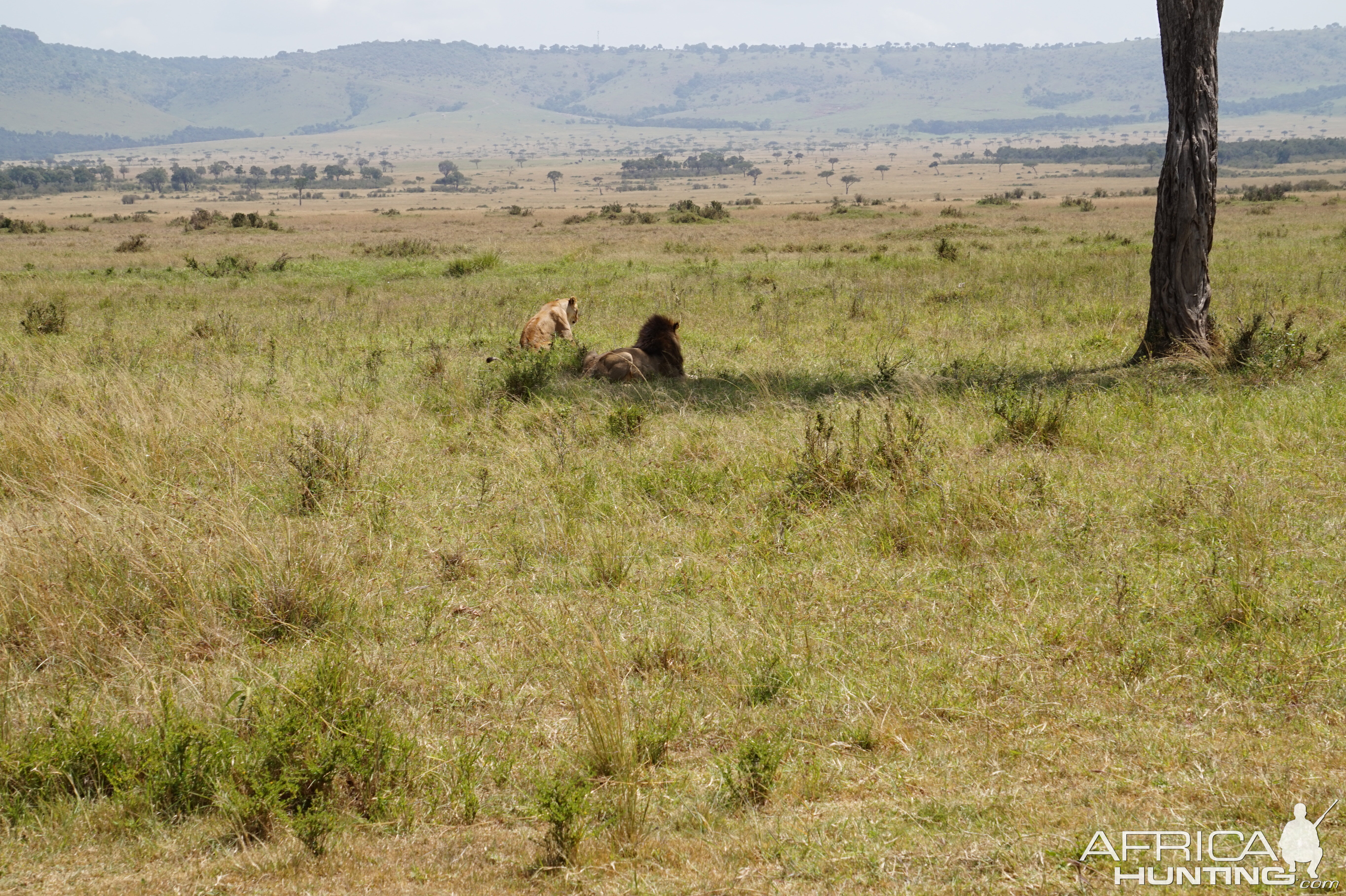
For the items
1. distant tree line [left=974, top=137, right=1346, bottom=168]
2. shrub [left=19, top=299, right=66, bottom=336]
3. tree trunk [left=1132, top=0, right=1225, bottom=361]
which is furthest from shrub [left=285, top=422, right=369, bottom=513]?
distant tree line [left=974, top=137, right=1346, bottom=168]

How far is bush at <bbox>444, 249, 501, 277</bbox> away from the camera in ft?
76.0

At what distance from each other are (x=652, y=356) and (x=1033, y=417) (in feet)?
15.6

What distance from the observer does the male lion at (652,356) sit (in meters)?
11.1

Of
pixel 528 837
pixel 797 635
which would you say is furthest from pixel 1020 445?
pixel 528 837

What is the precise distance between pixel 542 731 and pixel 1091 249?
24.3 m

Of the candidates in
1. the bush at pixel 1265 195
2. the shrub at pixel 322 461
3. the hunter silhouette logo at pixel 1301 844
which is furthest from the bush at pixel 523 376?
the bush at pixel 1265 195

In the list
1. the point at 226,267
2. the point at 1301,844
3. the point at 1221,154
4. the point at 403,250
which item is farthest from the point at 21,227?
the point at 1221,154

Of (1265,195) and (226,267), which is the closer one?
(226,267)

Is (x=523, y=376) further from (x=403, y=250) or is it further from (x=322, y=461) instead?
(x=403, y=250)

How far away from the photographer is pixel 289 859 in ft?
10.3

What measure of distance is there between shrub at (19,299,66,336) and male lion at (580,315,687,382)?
341 inches

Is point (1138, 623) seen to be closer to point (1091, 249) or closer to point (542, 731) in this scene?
point (542, 731)

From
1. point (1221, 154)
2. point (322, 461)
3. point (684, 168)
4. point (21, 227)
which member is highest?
point (684, 168)

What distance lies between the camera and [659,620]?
514 cm
